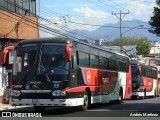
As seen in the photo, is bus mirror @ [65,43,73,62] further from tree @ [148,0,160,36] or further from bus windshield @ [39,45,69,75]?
tree @ [148,0,160,36]

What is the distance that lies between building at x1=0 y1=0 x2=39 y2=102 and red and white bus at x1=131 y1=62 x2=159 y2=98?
9.92 m

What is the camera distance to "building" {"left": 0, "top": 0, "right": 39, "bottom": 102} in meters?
35.8

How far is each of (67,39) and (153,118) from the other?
5.46 metres

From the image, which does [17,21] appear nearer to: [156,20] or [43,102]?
[156,20]

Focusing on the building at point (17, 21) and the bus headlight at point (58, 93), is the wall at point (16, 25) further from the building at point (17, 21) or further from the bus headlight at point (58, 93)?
the bus headlight at point (58, 93)

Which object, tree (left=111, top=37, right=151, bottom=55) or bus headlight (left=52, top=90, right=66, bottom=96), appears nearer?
bus headlight (left=52, top=90, right=66, bottom=96)

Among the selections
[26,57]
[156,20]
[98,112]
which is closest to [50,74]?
[26,57]

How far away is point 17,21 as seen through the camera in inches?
1486

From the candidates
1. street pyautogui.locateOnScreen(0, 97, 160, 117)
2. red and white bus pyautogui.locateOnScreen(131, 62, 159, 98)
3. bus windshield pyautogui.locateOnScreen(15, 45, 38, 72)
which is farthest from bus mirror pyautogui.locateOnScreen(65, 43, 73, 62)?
red and white bus pyautogui.locateOnScreen(131, 62, 159, 98)

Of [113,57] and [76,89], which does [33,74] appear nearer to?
[76,89]

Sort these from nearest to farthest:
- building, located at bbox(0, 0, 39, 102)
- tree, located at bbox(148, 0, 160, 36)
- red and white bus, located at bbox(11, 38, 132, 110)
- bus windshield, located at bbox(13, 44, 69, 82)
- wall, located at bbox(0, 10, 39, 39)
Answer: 1. red and white bus, located at bbox(11, 38, 132, 110)
2. bus windshield, located at bbox(13, 44, 69, 82)
3. tree, located at bbox(148, 0, 160, 36)
4. wall, located at bbox(0, 10, 39, 39)
5. building, located at bbox(0, 0, 39, 102)

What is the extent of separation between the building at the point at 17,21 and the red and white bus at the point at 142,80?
9.92 m

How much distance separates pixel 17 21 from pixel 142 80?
13.0 metres

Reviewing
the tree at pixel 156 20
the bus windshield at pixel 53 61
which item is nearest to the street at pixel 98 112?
the bus windshield at pixel 53 61
